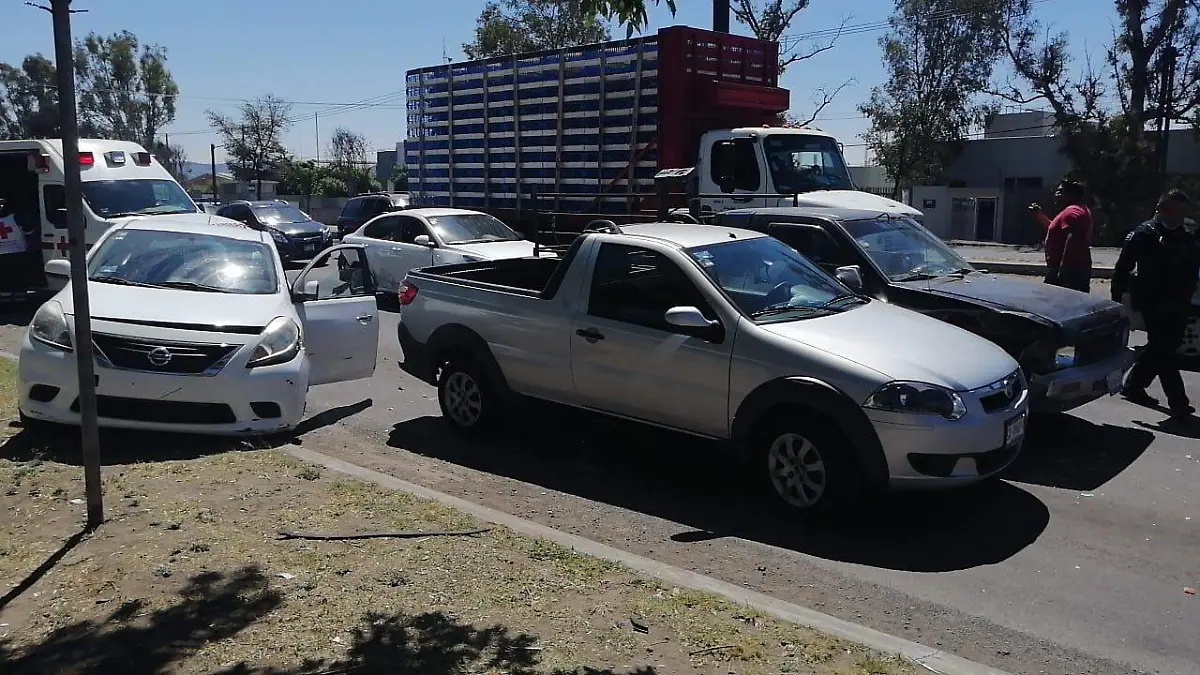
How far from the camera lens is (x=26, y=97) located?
6206 cm

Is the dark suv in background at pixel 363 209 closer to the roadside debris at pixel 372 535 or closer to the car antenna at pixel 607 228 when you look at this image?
the car antenna at pixel 607 228

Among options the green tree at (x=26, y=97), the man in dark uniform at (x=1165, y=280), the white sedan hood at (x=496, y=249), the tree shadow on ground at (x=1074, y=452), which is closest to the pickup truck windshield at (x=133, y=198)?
the white sedan hood at (x=496, y=249)

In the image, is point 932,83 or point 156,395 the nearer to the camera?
→ point 156,395

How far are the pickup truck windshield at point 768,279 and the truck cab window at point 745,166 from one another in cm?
664

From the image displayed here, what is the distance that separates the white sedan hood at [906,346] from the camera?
5.80 m

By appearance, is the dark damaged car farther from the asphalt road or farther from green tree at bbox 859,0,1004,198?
green tree at bbox 859,0,1004,198

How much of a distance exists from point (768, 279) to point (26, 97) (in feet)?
218

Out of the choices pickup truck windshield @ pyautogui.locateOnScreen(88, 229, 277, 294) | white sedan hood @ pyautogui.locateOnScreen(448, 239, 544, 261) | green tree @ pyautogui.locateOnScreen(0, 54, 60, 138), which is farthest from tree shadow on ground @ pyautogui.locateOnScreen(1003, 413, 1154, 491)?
green tree @ pyautogui.locateOnScreen(0, 54, 60, 138)

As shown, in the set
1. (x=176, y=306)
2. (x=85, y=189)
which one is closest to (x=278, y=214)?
(x=85, y=189)

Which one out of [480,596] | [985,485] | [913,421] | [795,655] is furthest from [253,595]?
[985,485]

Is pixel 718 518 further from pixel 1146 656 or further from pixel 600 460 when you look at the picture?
pixel 1146 656

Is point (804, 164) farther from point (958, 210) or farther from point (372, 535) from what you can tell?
point (958, 210)

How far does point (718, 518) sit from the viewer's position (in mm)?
6305

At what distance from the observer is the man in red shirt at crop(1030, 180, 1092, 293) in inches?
402
